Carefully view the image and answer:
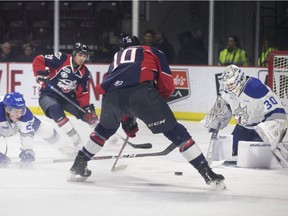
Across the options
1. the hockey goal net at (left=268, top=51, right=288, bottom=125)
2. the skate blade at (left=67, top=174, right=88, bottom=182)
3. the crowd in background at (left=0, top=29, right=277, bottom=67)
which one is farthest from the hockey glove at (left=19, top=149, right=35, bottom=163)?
the crowd in background at (left=0, top=29, right=277, bottom=67)

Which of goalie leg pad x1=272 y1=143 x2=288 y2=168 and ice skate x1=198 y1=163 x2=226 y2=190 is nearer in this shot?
ice skate x1=198 y1=163 x2=226 y2=190

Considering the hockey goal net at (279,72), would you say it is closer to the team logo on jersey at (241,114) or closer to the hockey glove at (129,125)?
the team logo on jersey at (241,114)

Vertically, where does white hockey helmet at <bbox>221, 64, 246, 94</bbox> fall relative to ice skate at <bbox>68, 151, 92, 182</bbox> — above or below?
above

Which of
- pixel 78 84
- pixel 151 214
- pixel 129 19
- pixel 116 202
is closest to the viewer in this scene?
pixel 151 214

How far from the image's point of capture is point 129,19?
39.2 ft

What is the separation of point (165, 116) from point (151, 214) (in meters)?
0.84

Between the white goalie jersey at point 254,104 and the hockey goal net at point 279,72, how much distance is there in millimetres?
1290

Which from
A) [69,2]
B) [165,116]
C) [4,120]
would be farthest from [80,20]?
[165,116]

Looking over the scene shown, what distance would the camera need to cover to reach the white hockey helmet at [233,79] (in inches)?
225

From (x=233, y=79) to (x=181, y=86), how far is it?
3958mm

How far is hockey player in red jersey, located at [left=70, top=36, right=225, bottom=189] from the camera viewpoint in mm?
4820

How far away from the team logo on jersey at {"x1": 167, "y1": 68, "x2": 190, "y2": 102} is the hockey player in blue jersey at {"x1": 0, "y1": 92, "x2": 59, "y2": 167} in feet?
12.6

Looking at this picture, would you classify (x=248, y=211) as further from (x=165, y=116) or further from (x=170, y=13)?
(x=170, y=13)

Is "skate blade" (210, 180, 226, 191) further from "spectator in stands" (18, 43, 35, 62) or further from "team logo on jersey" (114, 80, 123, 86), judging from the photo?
"spectator in stands" (18, 43, 35, 62)
